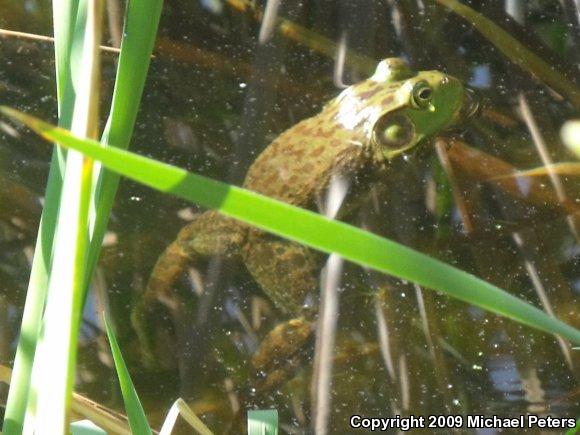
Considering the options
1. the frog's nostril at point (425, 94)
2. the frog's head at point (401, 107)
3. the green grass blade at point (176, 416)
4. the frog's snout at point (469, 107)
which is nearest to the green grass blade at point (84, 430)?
the green grass blade at point (176, 416)

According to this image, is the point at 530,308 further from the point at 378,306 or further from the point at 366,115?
A: the point at 366,115

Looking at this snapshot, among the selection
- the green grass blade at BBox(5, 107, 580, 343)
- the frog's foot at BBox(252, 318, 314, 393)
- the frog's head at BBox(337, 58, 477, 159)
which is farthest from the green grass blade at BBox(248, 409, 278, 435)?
the frog's head at BBox(337, 58, 477, 159)

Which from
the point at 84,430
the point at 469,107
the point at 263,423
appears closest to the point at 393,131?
the point at 469,107

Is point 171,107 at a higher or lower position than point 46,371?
higher

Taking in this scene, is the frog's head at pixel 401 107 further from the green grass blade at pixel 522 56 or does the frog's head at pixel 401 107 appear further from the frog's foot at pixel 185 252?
the frog's foot at pixel 185 252

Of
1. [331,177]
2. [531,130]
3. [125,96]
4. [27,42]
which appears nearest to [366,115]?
[331,177]
